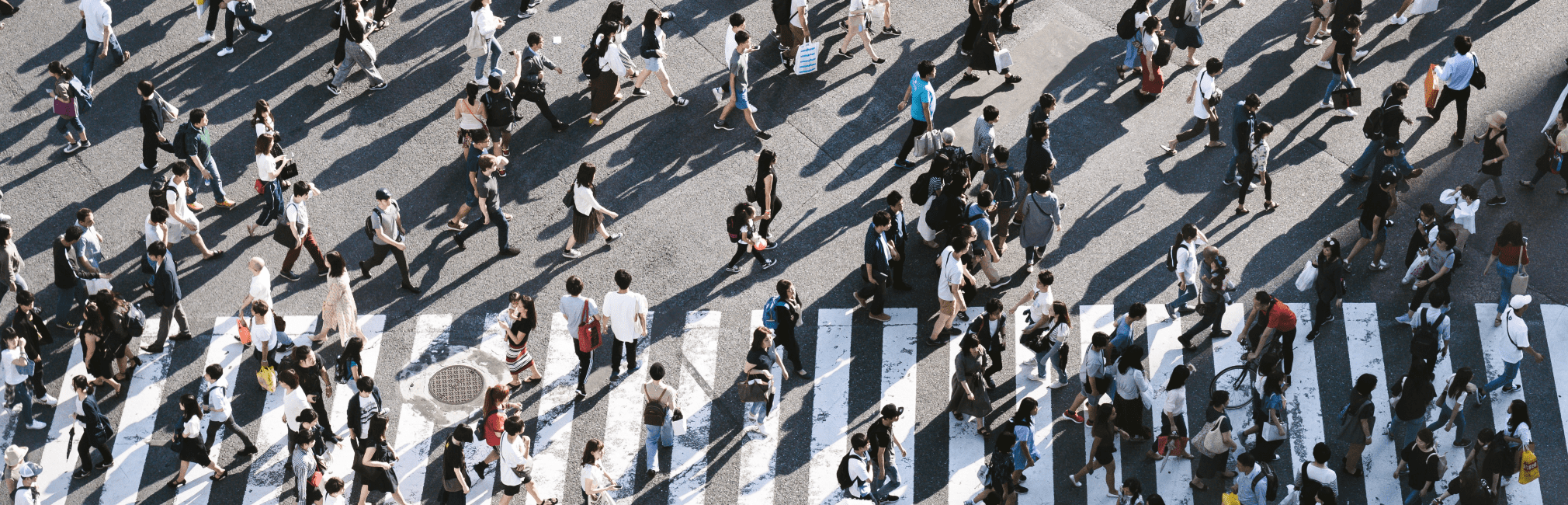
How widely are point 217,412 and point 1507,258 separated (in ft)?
49.6

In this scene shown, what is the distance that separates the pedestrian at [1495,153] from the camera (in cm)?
1956

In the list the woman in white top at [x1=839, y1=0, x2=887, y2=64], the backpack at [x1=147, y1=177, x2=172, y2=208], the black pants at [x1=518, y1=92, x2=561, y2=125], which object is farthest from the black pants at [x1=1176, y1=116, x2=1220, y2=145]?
the backpack at [x1=147, y1=177, x2=172, y2=208]

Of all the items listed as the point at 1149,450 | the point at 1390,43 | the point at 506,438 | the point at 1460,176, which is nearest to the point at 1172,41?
the point at 1390,43

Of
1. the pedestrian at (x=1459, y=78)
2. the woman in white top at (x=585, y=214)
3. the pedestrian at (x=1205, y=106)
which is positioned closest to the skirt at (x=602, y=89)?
the woman in white top at (x=585, y=214)

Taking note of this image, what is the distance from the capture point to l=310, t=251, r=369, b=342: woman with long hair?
17891 millimetres

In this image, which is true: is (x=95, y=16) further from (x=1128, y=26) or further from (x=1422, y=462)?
(x=1422, y=462)

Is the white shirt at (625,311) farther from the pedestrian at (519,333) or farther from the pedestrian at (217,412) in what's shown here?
the pedestrian at (217,412)

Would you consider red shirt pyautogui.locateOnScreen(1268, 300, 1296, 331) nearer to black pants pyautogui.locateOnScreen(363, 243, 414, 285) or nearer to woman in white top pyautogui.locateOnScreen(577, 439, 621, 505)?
woman in white top pyautogui.locateOnScreen(577, 439, 621, 505)

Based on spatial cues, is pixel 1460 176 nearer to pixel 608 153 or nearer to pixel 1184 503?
pixel 1184 503

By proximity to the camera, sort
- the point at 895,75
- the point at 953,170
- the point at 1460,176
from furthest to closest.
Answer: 1. the point at 895,75
2. the point at 1460,176
3. the point at 953,170

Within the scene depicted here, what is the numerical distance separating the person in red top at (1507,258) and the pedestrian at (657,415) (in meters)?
9.81

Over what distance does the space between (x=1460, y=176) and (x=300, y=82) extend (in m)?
16.8

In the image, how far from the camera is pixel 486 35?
22312 mm

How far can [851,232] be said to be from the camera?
20234 mm
